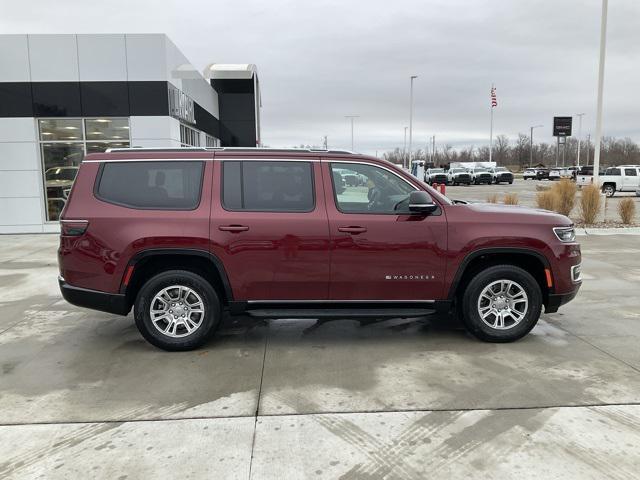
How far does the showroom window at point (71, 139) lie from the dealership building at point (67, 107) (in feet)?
0.08

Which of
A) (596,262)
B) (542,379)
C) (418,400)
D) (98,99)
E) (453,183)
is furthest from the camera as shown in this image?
(453,183)

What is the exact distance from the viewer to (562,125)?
188ft

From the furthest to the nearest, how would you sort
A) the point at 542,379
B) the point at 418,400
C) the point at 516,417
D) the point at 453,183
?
the point at 453,183, the point at 542,379, the point at 418,400, the point at 516,417

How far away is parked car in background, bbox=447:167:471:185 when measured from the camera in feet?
158

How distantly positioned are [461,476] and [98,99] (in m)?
13.5

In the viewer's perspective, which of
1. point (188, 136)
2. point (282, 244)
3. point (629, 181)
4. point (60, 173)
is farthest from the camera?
point (629, 181)

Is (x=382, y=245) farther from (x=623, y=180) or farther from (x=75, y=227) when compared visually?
(x=623, y=180)

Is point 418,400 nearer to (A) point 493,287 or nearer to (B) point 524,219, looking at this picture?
(A) point 493,287

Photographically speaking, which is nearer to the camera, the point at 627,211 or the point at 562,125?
the point at 627,211

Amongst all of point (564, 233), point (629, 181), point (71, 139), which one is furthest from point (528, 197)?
point (564, 233)

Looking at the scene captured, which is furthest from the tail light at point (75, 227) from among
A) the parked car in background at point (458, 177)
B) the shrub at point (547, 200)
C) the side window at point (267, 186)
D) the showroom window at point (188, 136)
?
the parked car in background at point (458, 177)

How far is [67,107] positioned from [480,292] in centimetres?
1250

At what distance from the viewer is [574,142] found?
118m

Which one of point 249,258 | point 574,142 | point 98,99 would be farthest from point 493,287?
point 574,142
